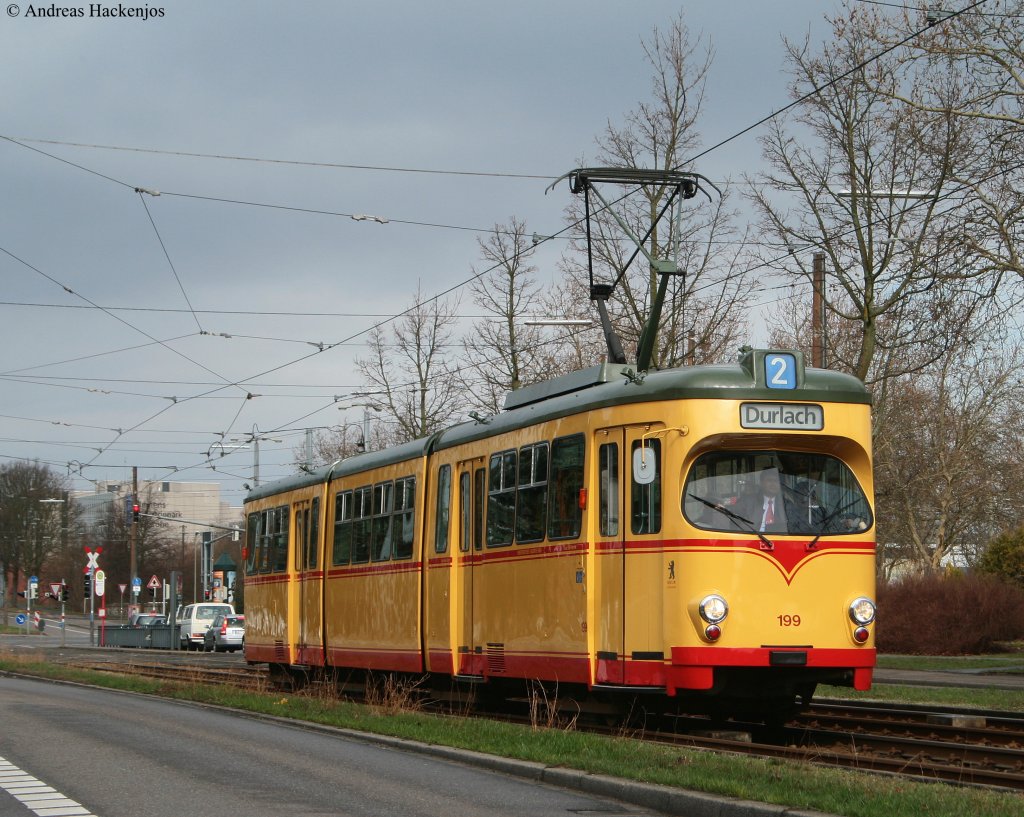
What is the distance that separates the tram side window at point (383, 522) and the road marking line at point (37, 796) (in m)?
8.73

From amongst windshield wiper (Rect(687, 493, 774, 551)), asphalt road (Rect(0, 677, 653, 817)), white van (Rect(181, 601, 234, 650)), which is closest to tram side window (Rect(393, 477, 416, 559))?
asphalt road (Rect(0, 677, 653, 817))

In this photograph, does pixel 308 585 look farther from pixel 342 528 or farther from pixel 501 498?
pixel 501 498

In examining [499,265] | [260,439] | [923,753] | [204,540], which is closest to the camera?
[923,753]

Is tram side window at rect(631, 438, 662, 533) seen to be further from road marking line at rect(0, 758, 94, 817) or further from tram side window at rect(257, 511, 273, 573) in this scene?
tram side window at rect(257, 511, 273, 573)

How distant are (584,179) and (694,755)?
8.56 m

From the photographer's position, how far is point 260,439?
1932 inches

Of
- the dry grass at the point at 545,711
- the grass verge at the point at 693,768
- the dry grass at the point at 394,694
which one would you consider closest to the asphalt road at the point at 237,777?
the grass verge at the point at 693,768

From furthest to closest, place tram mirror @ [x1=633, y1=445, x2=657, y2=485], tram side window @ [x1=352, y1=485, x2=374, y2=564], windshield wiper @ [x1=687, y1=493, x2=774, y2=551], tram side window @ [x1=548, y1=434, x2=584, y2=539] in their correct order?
1. tram side window @ [x1=352, y1=485, x2=374, y2=564]
2. tram side window @ [x1=548, y1=434, x2=584, y2=539]
3. tram mirror @ [x1=633, y1=445, x2=657, y2=485]
4. windshield wiper @ [x1=687, y1=493, x2=774, y2=551]

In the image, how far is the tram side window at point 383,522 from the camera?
64.5ft

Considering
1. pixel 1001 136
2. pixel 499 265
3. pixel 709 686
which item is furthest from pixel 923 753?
pixel 499 265

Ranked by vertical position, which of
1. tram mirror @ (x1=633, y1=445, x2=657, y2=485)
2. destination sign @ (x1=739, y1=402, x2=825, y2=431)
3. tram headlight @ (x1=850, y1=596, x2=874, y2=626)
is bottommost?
tram headlight @ (x1=850, y1=596, x2=874, y2=626)

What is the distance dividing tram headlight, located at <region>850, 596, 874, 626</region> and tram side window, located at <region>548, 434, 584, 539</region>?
8.44ft

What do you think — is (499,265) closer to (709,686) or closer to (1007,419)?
(1007,419)

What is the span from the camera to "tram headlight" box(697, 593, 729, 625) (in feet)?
42.4
